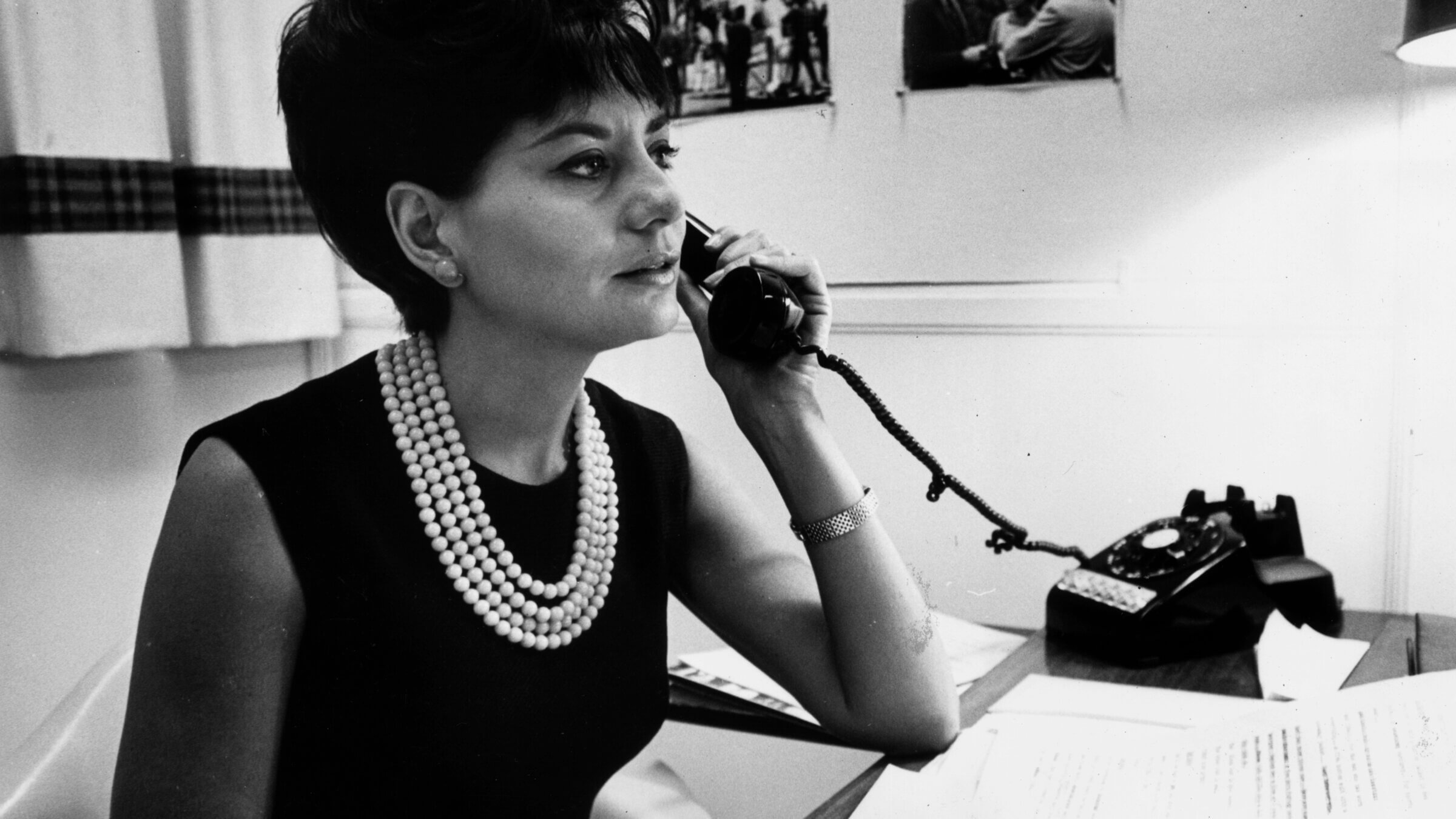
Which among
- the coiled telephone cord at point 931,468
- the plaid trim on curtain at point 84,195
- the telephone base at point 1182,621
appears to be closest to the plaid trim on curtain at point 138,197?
the plaid trim on curtain at point 84,195

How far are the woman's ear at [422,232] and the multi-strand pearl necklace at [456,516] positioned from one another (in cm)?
7

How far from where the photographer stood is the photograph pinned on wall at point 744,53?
1.37 metres

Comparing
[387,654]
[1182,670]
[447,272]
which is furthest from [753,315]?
[1182,670]

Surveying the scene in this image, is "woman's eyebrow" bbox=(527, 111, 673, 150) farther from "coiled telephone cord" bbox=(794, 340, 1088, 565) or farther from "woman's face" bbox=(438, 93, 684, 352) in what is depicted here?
"coiled telephone cord" bbox=(794, 340, 1088, 565)

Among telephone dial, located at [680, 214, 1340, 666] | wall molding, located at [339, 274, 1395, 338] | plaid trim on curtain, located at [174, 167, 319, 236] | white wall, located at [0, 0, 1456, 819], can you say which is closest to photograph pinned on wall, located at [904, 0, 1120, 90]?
white wall, located at [0, 0, 1456, 819]

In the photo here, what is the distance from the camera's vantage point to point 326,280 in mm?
1023

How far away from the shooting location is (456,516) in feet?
2.92

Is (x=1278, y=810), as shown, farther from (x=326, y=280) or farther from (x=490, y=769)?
(x=326, y=280)

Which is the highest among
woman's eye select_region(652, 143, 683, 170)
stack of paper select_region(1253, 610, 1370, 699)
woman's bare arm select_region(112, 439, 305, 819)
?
woman's eye select_region(652, 143, 683, 170)

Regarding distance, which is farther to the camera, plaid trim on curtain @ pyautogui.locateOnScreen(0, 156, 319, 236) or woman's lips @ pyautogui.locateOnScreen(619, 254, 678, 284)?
woman's lips @ pyautogui.locateOnScreen(619, 254, 678, 284)

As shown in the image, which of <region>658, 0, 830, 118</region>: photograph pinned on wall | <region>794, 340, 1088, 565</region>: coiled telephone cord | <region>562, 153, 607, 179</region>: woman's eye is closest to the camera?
<region>562, 153, 607, 179</region>: woman's eye

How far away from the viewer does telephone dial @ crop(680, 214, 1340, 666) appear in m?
1.07

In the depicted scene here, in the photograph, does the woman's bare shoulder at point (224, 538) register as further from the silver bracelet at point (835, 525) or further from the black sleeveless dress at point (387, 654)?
the silver bracelet at point (835, 525)

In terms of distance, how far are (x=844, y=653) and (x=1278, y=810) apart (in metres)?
0.37
